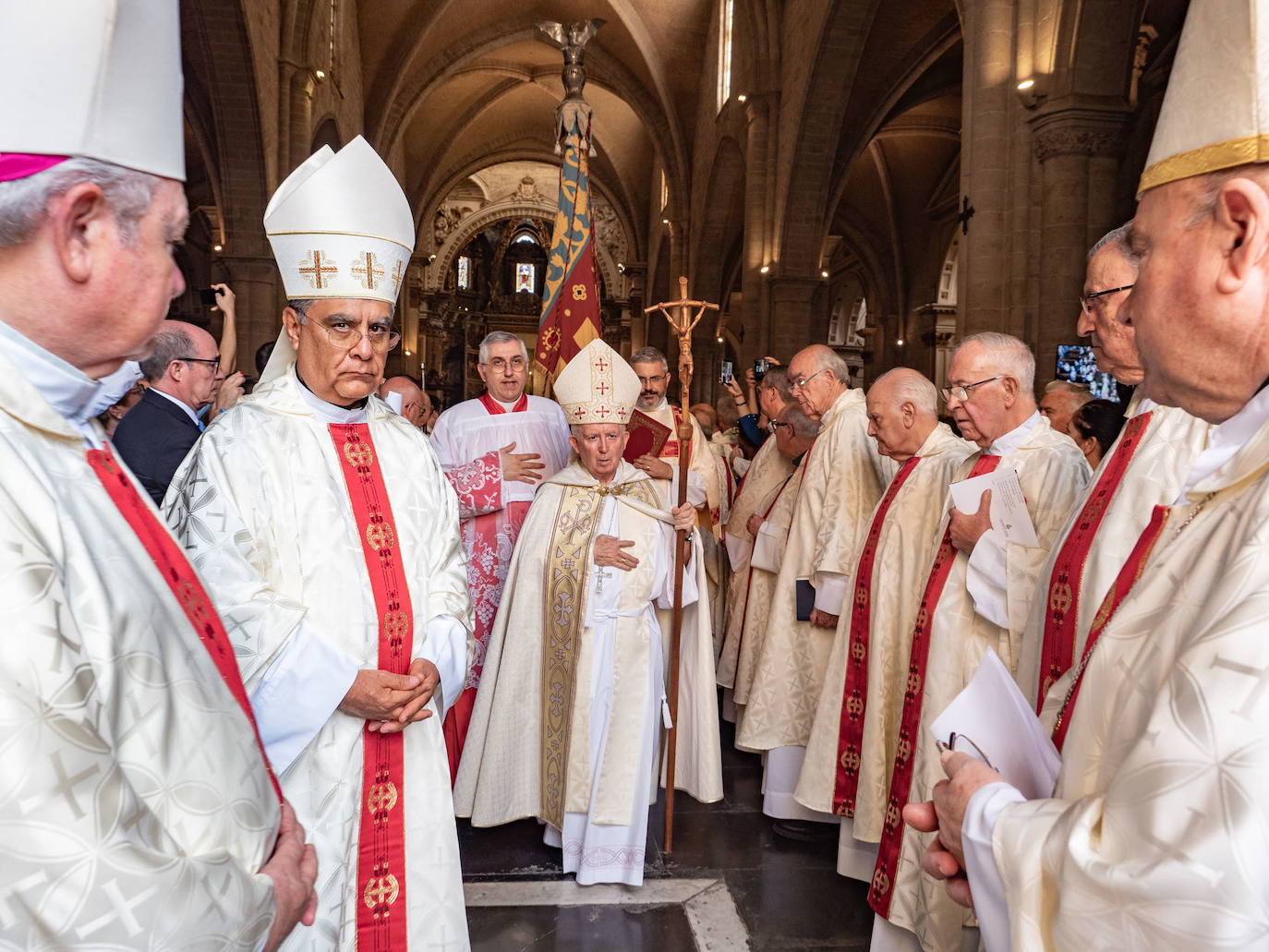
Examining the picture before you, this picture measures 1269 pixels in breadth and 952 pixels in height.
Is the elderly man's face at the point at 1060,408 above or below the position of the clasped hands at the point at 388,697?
above

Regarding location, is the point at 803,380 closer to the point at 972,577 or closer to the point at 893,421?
the point at 893,421

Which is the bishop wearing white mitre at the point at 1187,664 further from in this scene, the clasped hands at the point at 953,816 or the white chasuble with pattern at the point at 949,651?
the white chasuble with pattern at the point at 949,651

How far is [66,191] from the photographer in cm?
94

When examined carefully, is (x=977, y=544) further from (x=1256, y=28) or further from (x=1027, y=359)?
(x=1256, y=28)

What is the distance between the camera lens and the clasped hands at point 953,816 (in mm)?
1165

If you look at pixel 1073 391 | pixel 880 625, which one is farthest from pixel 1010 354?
pixel 1073 391

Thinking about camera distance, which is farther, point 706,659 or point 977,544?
point 706,659

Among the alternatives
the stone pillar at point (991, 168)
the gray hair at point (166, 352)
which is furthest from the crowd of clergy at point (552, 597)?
the stone pillar at point (991, 168)

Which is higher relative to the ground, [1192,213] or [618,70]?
[618,70]

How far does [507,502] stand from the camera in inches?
171

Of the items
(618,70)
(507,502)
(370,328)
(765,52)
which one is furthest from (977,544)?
(618,70)

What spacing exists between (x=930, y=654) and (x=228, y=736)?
91.3 inches

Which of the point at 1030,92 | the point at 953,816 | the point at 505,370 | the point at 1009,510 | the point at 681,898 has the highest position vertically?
the point at 1030,92

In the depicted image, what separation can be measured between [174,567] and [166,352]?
2.26 meters
